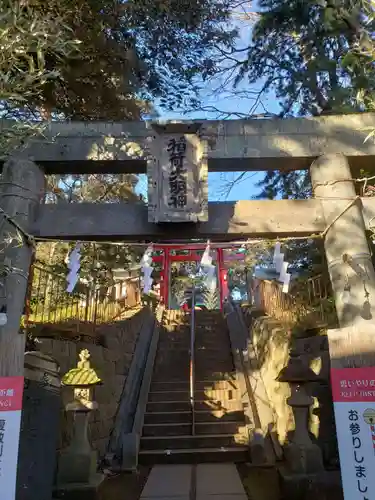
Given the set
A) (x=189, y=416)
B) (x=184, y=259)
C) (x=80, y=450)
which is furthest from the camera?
(x=184, y=259)

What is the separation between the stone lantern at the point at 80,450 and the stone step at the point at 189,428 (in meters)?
1.68

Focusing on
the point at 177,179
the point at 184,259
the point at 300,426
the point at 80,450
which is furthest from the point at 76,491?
the point at 184,259

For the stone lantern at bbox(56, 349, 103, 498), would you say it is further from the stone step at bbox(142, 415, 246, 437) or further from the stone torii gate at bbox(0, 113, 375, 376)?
the stone torii gate at bbox(0, 113, 375, 376)

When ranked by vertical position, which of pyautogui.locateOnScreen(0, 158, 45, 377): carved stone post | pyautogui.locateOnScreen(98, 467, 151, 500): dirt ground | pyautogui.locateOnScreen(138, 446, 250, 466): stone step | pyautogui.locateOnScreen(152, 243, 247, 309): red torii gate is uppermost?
pyautogui.locateOnScreen(152, 243, 247, 309): red torii gate

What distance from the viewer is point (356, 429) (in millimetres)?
3773

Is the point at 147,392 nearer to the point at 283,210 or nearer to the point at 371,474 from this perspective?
the point at 283,210

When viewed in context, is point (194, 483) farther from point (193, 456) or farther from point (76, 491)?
point (76, 491)

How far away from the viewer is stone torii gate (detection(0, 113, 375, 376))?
5.27 m

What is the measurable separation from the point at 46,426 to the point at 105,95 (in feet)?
20.5

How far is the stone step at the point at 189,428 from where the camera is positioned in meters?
8.17

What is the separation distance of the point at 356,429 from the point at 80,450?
14.5 feet

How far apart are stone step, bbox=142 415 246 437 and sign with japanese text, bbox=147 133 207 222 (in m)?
4.81

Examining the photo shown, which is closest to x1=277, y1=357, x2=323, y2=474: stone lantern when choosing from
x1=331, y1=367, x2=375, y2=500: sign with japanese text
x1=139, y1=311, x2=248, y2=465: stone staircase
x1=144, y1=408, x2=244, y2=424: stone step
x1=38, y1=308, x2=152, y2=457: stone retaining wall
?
x1=139, y1=311, x2=248, y2=465: stone staircase

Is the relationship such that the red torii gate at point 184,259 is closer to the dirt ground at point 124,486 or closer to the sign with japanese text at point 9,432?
the dirt ground at point 124,486
